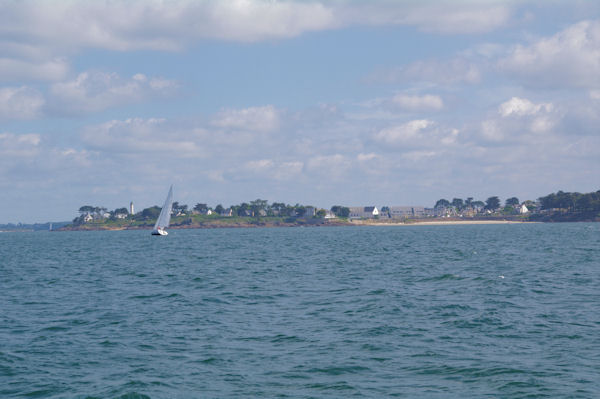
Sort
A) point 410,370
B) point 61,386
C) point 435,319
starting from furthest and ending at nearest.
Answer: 1. point 435,319
2. point 410,370
3. point 61,386

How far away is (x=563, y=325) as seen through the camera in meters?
28.4

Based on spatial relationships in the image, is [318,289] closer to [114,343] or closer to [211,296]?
[211,296]

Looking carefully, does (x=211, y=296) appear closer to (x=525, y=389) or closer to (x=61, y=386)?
(x=61, y=386)

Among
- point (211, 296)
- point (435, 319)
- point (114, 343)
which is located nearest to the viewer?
point (114, 343)

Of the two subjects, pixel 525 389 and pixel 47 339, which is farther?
pixel 47 339

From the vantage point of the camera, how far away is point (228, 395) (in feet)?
61.2

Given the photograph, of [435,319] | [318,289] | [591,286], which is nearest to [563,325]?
[435,319]

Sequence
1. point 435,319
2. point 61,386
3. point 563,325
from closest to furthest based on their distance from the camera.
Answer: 1. point 61,386
2. point 563,325
3. point 435,319

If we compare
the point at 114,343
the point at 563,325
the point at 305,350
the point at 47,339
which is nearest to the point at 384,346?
the point at 305,350

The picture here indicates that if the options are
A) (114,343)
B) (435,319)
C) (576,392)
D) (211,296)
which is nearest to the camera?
(576,392)

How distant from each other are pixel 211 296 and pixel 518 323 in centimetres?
2133

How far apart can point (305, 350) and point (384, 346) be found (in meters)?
3.43

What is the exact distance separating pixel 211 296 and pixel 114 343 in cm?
1535

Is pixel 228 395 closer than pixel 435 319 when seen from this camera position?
Yes
